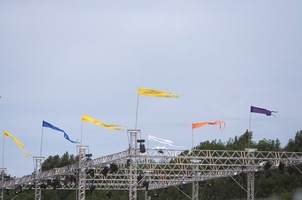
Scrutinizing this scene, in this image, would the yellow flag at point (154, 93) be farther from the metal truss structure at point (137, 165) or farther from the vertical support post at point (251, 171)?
the vertical support post at point (251, 171)

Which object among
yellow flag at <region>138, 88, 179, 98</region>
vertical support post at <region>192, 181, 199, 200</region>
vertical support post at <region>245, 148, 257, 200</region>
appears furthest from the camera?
vertical support post at <region>192, 181, 199, 200</region>

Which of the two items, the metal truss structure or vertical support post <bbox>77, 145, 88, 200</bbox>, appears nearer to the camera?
the metal truss structure

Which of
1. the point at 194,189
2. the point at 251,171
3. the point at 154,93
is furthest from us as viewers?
the point at 194,189

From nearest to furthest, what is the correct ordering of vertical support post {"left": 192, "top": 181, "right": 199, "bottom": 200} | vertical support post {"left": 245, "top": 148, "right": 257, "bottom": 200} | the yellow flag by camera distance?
the yellow flag < vertical support post {"left": 245, "top": 148, "right": 257, "bottom": 200} < vertical support post {"left": 192, "top": 181, "right": 199, "bottom": 200}

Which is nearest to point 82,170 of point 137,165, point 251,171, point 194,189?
point 137,165

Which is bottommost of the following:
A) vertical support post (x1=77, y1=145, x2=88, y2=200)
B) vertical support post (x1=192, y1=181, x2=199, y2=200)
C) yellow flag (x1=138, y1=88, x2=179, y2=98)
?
vertical support post (x1=192, y1=181, x2=199, y2=200)

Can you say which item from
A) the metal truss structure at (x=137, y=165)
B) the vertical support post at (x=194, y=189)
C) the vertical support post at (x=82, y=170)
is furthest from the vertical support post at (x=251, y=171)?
Answer: the vertical support post at (x=82, y=170)

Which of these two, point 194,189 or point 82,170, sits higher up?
point 82,170

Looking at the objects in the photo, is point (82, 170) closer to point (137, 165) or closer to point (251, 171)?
point (137, 165)

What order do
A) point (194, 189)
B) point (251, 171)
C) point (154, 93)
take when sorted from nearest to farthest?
point (154, 93)
point (251, 171)
point (194, 189)

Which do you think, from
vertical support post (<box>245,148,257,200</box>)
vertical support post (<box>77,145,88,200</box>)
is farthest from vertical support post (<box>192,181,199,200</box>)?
vertical support post (<box>77,145,88,200</box>)

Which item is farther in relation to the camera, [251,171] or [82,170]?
[251,171]

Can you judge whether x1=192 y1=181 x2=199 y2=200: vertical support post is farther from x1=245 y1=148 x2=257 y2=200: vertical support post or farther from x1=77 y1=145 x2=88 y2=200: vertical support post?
x1=77 y1=145 x2=88 y2=200: vertical support post

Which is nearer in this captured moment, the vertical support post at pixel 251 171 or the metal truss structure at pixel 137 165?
the metal truss structure at pixel 137 165
